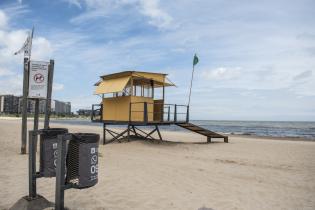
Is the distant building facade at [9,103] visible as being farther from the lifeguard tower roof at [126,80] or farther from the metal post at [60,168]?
the metal post at [60,168]

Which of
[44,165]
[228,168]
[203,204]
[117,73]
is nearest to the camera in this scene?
[44,165]

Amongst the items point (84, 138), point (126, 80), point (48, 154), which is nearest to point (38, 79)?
point (48, 154)

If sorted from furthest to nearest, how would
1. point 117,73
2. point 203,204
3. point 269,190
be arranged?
point 117,73 → point 269,190 → point 203,204

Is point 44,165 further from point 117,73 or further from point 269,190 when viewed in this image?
point 117,73

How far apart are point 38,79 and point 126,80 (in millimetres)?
9388

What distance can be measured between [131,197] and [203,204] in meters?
1.34

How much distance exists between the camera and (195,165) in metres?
10.9

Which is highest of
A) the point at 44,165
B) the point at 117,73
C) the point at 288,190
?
the point at 117,73

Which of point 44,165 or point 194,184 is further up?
point 44,165

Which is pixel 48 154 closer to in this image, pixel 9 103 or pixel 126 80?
pixel 126 80

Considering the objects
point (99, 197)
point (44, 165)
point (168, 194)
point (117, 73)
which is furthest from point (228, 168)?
point (117, 73)

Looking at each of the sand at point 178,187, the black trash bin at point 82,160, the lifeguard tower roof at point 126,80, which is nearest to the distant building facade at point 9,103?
the lifeguard tower roof at point 126,80

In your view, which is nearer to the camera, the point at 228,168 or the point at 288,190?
the point at 288,190

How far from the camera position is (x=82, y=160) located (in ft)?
15.2
